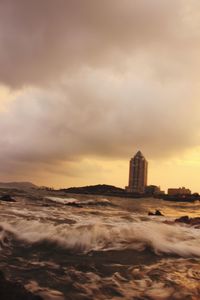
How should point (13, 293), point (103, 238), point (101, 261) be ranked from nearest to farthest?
1. point (13, 293)
2. point (101, 261)
3. point (103, 238)

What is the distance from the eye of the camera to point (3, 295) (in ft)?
16.6

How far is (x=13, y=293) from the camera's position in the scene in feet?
16.9

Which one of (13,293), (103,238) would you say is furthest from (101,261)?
(13,293)

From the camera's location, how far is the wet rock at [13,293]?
505 cm

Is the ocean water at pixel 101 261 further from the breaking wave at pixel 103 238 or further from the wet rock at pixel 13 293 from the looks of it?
the wet rock at pixel 13 293

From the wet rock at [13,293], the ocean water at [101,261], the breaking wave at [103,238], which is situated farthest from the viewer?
the breaking wave at [103,238]

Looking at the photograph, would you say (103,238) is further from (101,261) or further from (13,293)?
(13,293)

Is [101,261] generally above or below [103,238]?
below

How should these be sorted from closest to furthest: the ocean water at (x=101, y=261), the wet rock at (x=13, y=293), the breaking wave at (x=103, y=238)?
the wet rock at (x=13, y=293)
the ocean water at (x=101, y=261)
the breaking wave at (x=103, y=238)

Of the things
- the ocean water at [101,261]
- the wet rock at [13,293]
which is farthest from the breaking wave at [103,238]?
the wet rock at [13,293]

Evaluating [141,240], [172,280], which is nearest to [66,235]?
[141,240]

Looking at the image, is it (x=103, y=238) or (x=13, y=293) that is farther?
(x=103, y=238)

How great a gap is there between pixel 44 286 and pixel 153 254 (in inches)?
174

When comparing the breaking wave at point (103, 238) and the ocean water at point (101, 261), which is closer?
the ocean water at point (101, 261)
